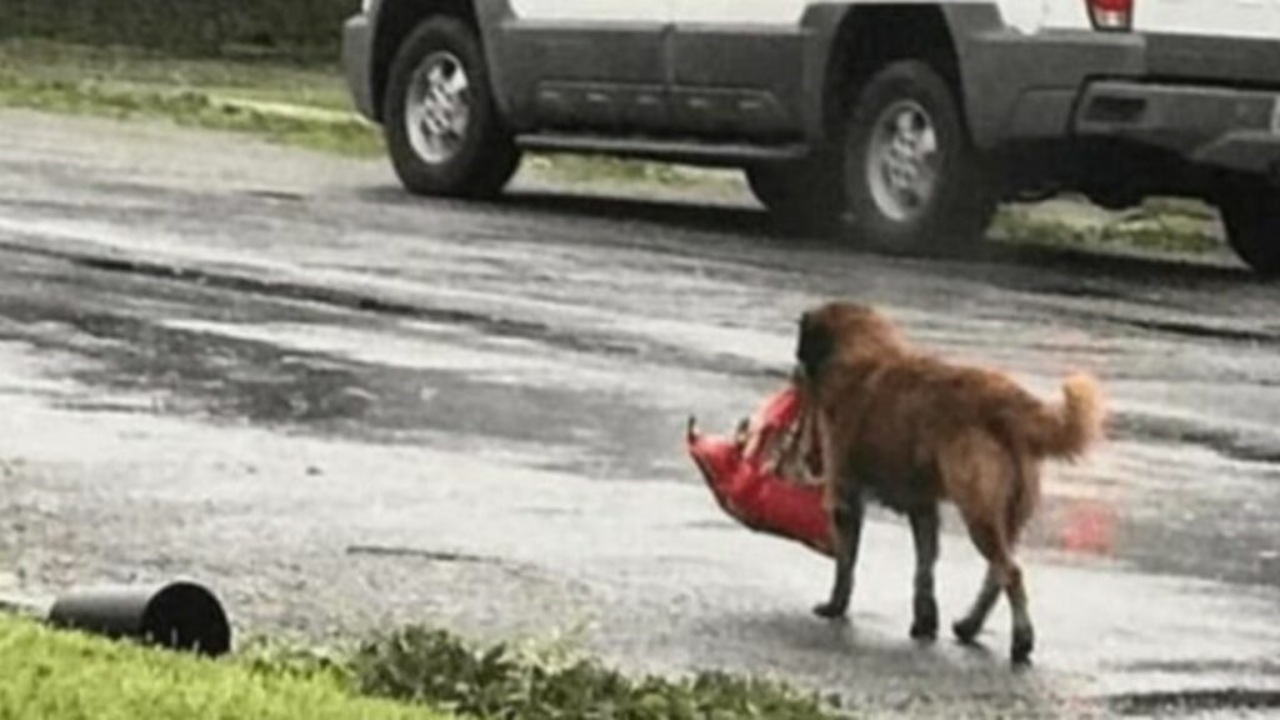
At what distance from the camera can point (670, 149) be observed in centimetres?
1773

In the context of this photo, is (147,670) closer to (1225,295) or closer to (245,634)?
(245,634)

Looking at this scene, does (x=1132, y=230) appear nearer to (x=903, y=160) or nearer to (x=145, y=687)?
(x=903, y=160)

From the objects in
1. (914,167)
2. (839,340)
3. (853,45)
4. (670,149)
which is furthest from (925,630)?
(670,149)

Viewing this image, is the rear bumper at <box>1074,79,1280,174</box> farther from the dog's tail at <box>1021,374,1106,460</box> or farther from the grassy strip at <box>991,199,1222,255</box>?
the dog's tail at <box>1021,374,1106,460</box>

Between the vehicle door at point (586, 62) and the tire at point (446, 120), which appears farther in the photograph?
the tire at point (446, 120)

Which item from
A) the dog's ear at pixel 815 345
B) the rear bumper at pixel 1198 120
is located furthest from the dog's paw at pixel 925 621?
the rear bumper at pixel 1198 120

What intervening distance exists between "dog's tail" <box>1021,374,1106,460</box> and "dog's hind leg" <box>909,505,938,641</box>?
37 cm

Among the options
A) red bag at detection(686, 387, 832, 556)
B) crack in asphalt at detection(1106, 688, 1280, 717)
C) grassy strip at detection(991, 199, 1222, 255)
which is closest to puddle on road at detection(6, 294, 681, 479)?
red bag at detection(686, 387, 832, 556)

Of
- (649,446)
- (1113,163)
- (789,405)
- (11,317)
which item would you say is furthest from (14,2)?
(789,405)

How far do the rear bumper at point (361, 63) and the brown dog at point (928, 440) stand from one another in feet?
38.6

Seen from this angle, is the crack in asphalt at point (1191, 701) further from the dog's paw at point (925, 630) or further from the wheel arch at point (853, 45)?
the wheel arch at point (853, 45)

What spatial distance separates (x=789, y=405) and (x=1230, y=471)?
2737 mm

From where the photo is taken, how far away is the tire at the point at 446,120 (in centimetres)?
1867

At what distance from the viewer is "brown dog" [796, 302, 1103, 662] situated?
7.33 metres
